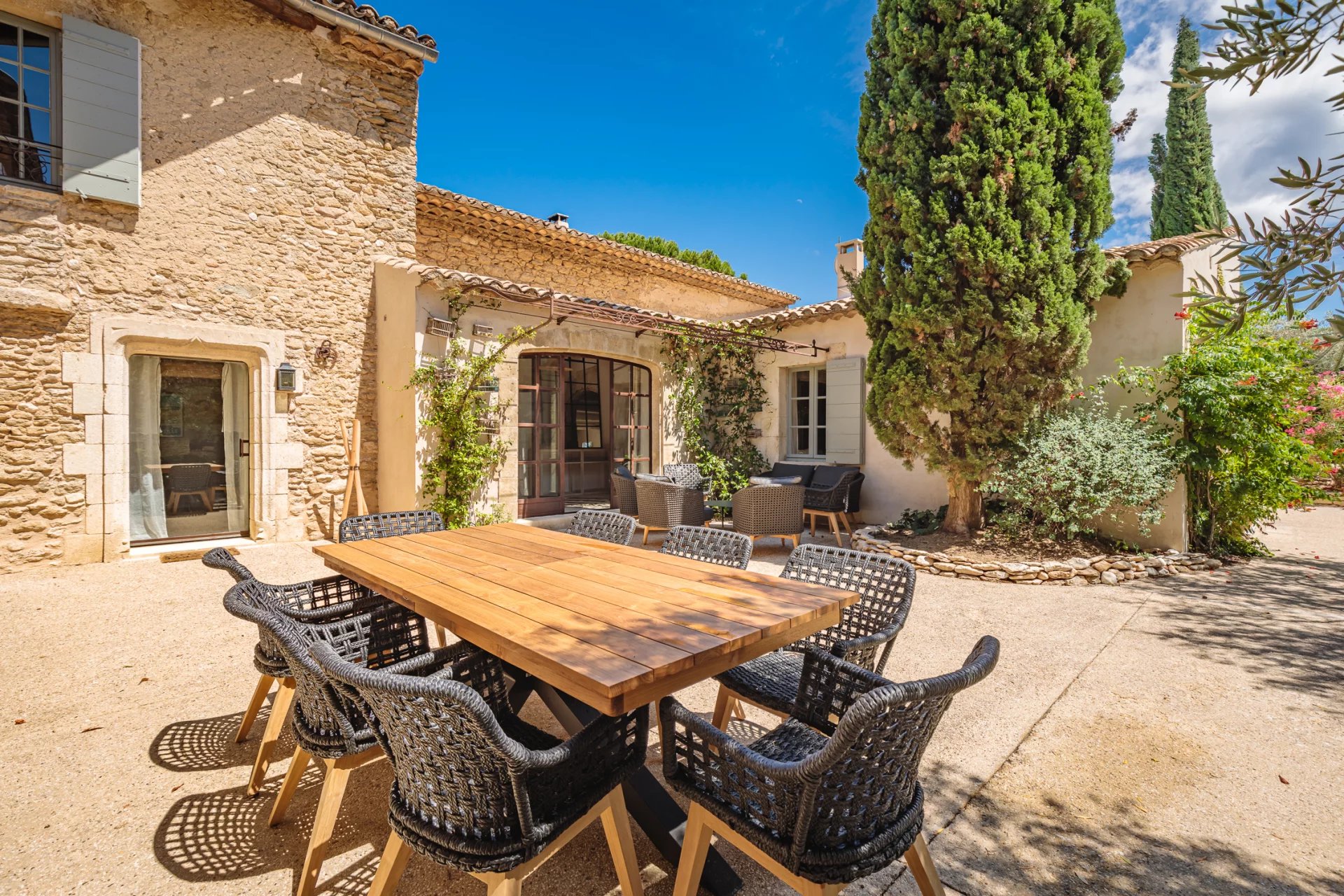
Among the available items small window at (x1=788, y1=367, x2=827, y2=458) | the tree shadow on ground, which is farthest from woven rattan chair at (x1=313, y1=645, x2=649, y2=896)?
small window at (x1=788, y1=367, x2=827, y2=458)

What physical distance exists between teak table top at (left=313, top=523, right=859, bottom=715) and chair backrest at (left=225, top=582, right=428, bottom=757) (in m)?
0.20

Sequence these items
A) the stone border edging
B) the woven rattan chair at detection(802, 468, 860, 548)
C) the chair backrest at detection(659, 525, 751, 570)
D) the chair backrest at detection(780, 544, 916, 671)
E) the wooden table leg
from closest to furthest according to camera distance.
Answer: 1. the wooden table leg
2. the chair backrest at detection(780, 544, 916, 671)
3. the chair backrest at detection(659, 525, 751, 570)
4. the stone border edging
5. the woven rattan chair at detection(802, 468, 860, 548)

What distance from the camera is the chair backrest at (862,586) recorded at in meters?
2.23

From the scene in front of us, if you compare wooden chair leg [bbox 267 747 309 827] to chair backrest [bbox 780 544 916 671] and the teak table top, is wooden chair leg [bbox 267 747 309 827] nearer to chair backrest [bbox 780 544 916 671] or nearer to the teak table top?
the teak table top

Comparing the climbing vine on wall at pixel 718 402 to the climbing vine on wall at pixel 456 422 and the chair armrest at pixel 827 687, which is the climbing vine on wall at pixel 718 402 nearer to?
the climbing vine on wall at pixel 456 422

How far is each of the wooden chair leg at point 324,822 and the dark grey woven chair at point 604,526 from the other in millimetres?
1712

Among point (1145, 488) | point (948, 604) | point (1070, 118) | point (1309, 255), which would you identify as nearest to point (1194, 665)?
point (948, 604)

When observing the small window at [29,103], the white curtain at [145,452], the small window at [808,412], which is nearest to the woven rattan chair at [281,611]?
the white curtain at [145,452]

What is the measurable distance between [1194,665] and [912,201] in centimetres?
412

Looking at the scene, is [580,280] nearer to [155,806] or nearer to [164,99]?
[164,99]

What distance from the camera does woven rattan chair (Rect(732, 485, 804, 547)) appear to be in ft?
19.2

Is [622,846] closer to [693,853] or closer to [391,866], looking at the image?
[693,853]

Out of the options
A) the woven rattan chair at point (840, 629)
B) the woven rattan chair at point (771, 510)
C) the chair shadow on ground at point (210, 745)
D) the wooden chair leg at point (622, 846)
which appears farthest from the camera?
the woven rattan chair at point (771, 510)

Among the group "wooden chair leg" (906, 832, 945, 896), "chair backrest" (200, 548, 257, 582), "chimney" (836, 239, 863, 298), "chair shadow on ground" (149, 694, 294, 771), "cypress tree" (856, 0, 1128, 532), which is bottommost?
"chair shadow on ground" (149, 694, 294, 771)
